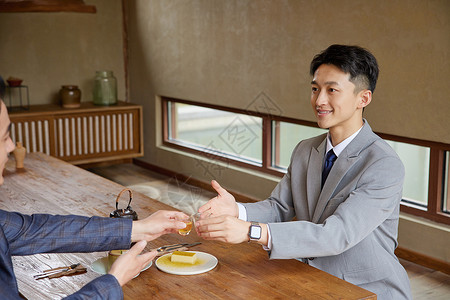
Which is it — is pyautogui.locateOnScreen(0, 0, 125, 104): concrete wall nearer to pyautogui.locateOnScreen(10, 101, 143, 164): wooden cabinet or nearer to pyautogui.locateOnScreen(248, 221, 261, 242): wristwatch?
pyautogui.locateOnScreen(10, 101, 143, 164): wooden cabinet

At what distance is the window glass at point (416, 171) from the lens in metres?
3.58

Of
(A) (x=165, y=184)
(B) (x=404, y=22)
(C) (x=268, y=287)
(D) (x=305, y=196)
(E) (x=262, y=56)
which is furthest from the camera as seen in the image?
(A) (x=165, y=184)

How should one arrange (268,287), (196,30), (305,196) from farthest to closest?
1. (196,30)
2. (305,196)
3. (268,287)

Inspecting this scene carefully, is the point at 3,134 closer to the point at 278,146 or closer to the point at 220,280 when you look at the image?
the point at 220,280

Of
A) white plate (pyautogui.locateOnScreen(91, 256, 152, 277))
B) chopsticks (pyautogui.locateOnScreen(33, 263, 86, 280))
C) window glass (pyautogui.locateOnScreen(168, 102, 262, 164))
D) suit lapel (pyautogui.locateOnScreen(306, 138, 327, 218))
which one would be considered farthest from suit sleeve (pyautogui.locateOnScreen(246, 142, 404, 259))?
window glass (pyautogui.locateOnScreen(168, 102, 262, 164))

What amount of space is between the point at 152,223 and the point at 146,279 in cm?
23

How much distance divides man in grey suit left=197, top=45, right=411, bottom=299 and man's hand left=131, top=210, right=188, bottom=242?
11 cm

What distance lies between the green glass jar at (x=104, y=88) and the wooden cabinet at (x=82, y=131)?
4.3 inches

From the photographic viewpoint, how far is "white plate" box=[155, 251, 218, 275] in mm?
1748

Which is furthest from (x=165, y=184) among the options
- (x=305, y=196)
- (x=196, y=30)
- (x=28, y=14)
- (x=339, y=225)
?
(x=339, y=225)

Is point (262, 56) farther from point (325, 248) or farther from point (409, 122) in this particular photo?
point (325, 248)

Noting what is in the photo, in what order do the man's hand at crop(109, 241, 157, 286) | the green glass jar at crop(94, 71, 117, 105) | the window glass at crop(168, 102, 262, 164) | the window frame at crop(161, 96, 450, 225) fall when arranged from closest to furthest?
the man's hand at crop(109, 241, 157, 286), the window frame at crop(161, 96, 450, 225), the window glass at crop(168, 102, 262, 164), the green glass jar at crop(94, 71, 117, 105)

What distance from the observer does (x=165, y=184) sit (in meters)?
5.61

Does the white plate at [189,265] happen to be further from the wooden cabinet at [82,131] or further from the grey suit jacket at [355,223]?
the wooden cabinet at [82,131]
